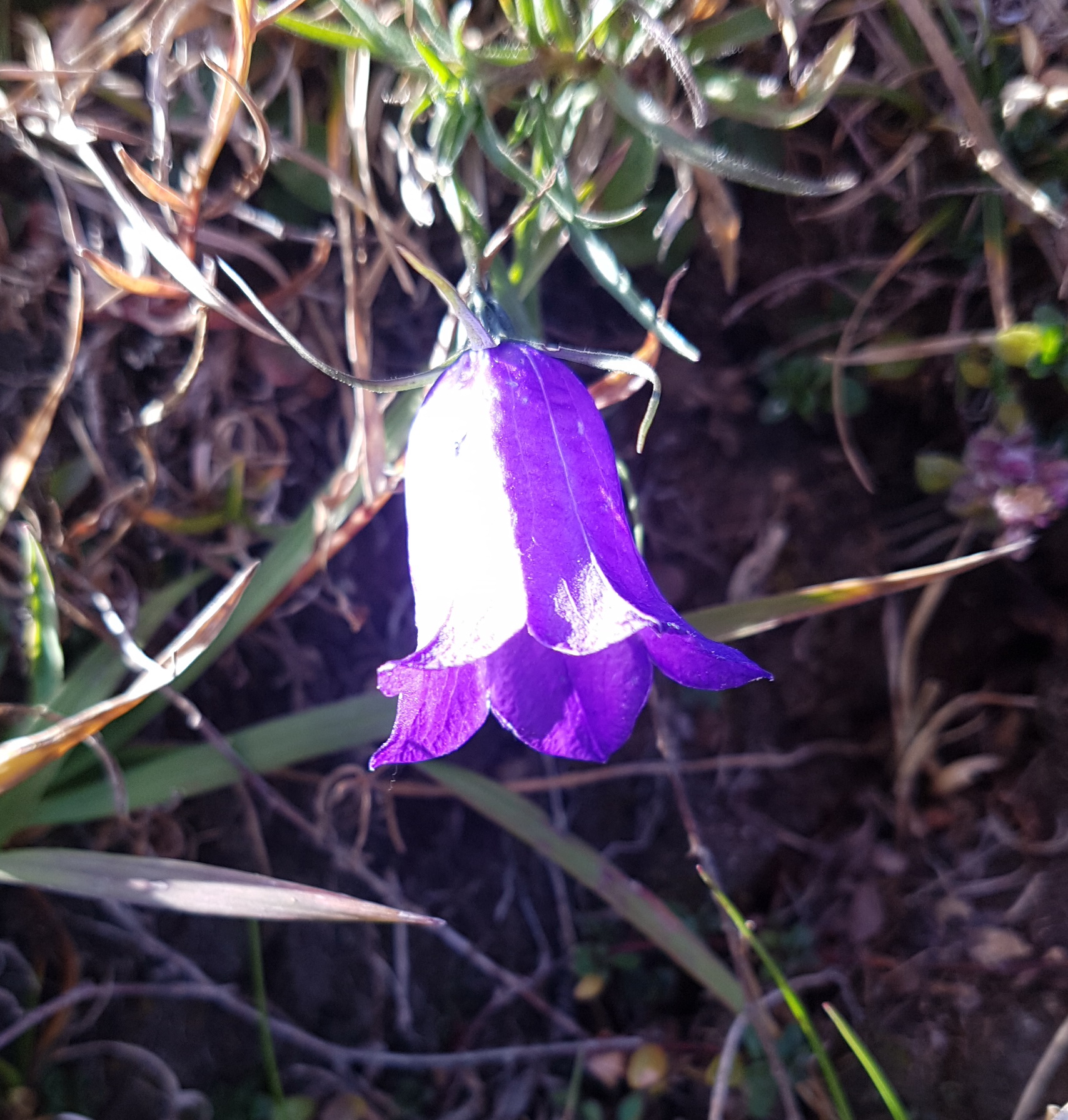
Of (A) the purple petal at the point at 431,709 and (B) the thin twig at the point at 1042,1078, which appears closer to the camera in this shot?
(A) the purple petal at the point at 431,709

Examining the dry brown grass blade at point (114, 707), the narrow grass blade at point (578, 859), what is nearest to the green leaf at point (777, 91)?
the dry brown grass blade at point (114, 707)

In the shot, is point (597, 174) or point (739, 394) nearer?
point (597, 174)

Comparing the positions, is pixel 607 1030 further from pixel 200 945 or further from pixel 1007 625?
pixel 1007 625

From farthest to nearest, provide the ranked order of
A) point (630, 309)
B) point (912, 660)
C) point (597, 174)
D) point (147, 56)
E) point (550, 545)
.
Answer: point (912, 660), point (147, 56), point (597, 174), point (630, 309), point (550, 545)

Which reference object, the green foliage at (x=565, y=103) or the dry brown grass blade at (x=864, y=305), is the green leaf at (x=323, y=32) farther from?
the dry brown grass blade at (x=864, y=305)

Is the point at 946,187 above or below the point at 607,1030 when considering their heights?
above

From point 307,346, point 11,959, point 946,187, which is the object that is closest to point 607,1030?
point 11,959
